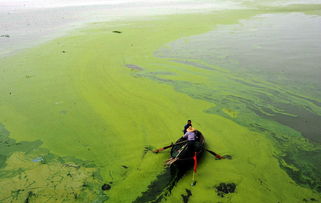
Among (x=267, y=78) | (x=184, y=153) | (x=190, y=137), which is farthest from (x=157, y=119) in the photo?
(x=267, y=78)

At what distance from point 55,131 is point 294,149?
4796 millimetres

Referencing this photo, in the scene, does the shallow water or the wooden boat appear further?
the shallow water

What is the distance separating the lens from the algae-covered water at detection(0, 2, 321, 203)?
387cm

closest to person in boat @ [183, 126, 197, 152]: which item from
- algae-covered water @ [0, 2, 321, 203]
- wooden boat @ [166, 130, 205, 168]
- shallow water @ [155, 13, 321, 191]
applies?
wooden boat @ [166, 130, 205, 168]

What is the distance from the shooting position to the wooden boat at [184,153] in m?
4.02

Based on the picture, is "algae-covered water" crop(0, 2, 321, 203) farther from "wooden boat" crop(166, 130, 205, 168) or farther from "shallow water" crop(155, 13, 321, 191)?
"wooden boat" crop(166, 130, 205, 168)

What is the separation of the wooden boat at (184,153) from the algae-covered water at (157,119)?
0.19 metres

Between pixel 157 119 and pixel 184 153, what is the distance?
5.58ft

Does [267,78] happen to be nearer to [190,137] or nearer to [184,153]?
[190,137]

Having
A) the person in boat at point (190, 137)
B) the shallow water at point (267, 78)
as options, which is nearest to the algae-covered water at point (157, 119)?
the shallow water at point (267, 78)

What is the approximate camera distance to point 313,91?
6598mm

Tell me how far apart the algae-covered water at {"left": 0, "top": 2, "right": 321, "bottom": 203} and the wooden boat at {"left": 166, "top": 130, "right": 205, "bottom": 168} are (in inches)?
7.4

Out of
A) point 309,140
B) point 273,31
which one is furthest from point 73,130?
point 273,31

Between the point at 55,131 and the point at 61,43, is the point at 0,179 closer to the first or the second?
the point at 55,131
